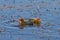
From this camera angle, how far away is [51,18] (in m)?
11.7

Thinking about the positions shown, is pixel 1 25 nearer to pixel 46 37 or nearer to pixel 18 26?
pixel 18 26

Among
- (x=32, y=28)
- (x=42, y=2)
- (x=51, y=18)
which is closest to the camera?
(x=32, y=28)

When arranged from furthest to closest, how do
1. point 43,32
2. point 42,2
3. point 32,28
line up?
point 42,2 < point 32,28 < point 43,32

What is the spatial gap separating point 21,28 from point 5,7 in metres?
4.52

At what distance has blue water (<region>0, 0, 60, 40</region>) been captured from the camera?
9062mm

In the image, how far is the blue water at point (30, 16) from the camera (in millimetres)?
9062

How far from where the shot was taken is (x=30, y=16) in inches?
485

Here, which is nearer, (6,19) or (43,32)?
(43,32)

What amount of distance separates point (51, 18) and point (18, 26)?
165 centimetres

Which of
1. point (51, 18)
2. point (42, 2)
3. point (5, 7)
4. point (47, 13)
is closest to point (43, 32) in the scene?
point (51, 18)

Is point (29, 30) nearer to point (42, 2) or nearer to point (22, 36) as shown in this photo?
point (22, 36)

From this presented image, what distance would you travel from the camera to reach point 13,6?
48.5 feet

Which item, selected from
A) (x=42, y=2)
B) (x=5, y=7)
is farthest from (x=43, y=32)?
(x=42, y=2)

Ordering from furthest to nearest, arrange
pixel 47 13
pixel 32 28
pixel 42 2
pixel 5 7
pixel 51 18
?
pixel 42 2 < pixel 5 7 < pixel 47 13 < pixel 51 18 < pixel 32 28
